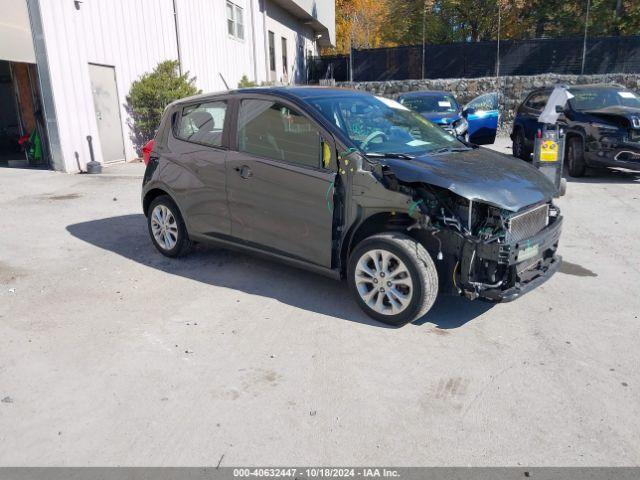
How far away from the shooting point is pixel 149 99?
1355cm

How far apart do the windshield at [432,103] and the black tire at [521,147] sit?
5.37 ft

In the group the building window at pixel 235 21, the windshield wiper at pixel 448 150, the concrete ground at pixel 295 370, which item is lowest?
the concrete ground at pixel 295 370

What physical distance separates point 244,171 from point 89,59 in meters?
9.11

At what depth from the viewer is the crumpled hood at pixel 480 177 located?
383 centimetres

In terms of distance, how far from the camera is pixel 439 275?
406 centimetres

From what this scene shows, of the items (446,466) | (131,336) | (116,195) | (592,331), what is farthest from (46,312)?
(116,195)

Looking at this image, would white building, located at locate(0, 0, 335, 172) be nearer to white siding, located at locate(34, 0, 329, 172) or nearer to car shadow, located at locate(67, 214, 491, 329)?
white siding, located at locate(34, 0, 329, 172)

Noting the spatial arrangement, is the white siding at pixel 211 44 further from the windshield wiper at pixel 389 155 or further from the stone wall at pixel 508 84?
the windshield wiper at pixel 389 155

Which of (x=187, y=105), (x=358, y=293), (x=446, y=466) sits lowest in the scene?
(x=446, y=466)

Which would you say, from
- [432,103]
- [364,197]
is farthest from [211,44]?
[364,197]

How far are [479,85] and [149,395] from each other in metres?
20.0

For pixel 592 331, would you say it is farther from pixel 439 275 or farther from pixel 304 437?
pixel 304 437

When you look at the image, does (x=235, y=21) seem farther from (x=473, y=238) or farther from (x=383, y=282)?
(x=473, y=238)

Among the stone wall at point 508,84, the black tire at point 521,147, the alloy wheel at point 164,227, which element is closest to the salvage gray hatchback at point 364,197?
the alloy wheel at point 164,227
